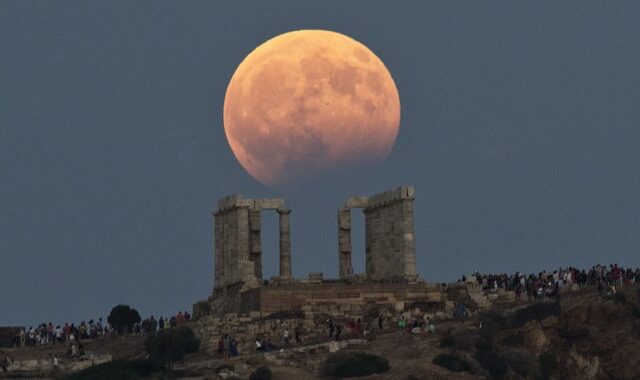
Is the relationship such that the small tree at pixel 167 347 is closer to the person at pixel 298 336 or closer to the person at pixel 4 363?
the person at pixel 298 336

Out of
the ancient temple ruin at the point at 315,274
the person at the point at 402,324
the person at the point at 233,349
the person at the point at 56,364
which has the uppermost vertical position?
the ancient temple ruin at the point at 315,274

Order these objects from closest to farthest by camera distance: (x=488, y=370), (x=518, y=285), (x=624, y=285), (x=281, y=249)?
(x=488, y=370)
(x=624, y=285)
(x=518, y=285)
(x=281, y=249)

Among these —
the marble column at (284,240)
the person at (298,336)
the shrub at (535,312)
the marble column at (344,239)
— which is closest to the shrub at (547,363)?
the shrub at (535,312)

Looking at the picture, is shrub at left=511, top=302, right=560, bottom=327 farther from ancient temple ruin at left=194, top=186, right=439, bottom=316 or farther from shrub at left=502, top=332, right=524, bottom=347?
ancient temple ruin at left=194, top=186, right=439, bottom=316

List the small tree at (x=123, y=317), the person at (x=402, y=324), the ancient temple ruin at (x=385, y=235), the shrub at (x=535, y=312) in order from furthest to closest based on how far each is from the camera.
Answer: the small tree at (x=123, y=317) → the ancient temple ruin at (x=385, y=235) → the person at (x=402, y=324) → the shrub at (x=535, y=312)

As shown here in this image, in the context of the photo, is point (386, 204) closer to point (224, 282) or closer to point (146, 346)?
point (224, 282)

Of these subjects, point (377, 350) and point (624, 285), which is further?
point (624, 285)

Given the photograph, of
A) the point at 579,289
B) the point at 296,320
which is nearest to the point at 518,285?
the point at 579,289

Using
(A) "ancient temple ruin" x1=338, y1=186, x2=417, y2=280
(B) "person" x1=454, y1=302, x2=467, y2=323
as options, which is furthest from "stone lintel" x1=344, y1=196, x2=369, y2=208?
(B) "person" x1=454, y1=302, x2=467, y2=323
